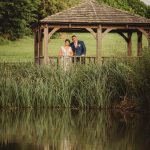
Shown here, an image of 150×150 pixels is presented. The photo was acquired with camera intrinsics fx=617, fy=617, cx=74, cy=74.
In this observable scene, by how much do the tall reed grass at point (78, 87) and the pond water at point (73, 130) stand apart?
0.76 m

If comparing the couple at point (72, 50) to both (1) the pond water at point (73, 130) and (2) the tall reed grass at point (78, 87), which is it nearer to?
(2) the tall reed grass at point (78, 87)

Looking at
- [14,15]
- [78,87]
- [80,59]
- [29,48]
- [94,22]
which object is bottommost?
[78,87]

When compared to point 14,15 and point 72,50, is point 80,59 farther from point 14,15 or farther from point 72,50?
point 14,15

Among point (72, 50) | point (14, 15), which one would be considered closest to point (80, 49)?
point (72, 50)

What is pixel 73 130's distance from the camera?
14828 millimetres

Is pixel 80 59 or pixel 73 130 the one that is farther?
pixel 80 59

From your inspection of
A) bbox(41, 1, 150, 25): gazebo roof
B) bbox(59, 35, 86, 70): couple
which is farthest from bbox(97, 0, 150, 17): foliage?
bbox(59, 35, 86, 70): couple

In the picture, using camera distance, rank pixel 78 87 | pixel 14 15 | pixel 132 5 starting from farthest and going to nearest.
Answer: pixel 132 5, pixel 14 15, pixel 78 87

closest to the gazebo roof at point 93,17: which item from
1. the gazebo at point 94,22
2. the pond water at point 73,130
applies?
the gazebo at point 94,22

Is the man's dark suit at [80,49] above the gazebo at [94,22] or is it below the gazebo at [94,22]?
below

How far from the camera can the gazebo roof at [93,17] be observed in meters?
25.4

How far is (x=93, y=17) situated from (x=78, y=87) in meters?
6.98

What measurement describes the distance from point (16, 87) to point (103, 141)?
7223 mm

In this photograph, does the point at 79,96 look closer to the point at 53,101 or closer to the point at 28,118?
the point at 53,101
